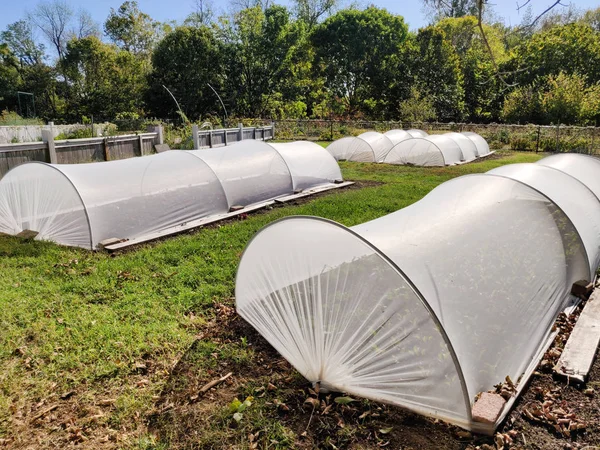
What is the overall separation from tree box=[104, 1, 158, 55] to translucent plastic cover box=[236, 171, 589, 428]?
54.5 metres

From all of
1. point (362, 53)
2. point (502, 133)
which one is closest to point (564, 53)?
point (502, 133)

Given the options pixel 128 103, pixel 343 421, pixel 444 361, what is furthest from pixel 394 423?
pixel 128 103

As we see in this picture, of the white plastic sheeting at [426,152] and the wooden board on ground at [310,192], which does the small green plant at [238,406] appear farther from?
the white plastic sheeting at [426,152]

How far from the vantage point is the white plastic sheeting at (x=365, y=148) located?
1856 centimetres

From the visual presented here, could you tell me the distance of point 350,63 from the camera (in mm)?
42688

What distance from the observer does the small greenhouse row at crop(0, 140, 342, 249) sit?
7.05 meters

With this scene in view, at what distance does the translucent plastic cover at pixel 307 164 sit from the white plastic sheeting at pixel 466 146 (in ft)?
28.7

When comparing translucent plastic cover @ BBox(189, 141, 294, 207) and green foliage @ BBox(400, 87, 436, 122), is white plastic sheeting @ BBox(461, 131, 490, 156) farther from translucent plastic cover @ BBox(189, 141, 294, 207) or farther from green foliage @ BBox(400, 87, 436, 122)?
translucent plastic cover @ BBox(189, 141, 294, 207)

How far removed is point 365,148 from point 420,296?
53.5ft

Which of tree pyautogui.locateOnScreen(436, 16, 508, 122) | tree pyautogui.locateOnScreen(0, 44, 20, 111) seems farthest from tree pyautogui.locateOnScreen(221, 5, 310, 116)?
tree pyautogui.locateOnScreen(0, 44, 20, 111)

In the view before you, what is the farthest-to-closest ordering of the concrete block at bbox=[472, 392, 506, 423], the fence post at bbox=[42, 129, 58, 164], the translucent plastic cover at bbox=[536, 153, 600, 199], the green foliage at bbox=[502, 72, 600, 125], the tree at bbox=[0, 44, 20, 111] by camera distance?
the tree at bbox=[0, 44, 20, 111], the green foliage at bbox=[502, 72, 600, 125], the fence post at bbox=[42, 129, 58, 164], the translucent plastic cover at bbox=[536, 153, 600, 199], the concrete block at bbox=[472, 392, 506, 423]

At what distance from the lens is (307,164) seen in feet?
38.3

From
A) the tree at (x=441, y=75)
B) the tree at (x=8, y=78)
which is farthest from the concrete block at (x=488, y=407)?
the tree at (x=8, y=78)

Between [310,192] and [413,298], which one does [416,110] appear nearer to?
[310,192]
